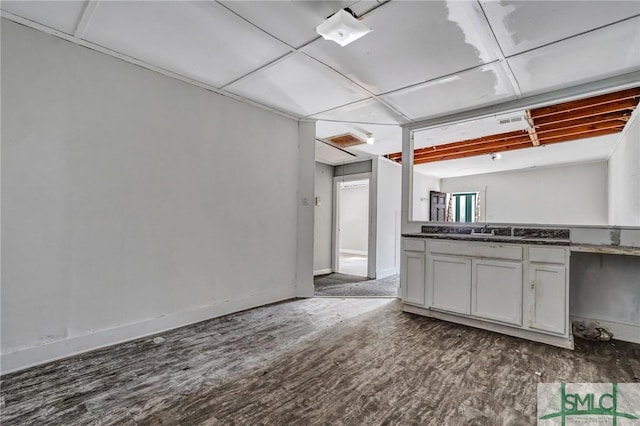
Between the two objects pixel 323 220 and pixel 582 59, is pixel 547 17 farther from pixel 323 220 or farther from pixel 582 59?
pixel 323 220

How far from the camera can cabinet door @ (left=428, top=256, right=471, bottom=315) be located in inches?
120

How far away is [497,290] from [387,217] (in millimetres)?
3158

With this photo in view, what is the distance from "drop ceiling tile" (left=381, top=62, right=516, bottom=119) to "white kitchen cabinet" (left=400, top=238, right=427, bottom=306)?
162 cm

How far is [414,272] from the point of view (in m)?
3.47

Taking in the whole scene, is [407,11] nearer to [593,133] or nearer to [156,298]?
[156,298]

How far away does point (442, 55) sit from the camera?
2395 mm

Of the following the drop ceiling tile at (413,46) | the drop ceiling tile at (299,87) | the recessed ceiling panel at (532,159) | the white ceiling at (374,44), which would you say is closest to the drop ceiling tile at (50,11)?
the white ceiling at (374,44)

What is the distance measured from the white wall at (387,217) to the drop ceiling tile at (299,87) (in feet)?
8.26

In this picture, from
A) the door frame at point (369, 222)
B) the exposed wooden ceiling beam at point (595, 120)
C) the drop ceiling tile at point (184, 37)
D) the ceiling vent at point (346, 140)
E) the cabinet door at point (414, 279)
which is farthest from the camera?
the door frame at point (369, 222)

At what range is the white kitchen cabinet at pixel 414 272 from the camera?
3.40m

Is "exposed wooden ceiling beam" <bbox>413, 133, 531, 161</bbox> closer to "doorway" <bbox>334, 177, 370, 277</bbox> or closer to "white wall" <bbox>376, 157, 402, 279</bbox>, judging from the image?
"white wall" <bbox>376, 157, 402, 279</bbox>

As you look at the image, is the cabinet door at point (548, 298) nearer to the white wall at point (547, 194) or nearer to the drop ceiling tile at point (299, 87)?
the drop ceiling tile at point (299, 87)

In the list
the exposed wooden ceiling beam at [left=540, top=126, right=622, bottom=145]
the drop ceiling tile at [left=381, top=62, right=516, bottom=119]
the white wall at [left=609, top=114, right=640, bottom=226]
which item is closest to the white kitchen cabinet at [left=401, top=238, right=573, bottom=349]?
the white wall at [left=609, top=114, right=640, bottom=226]

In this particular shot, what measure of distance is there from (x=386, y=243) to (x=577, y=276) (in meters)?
3.21
